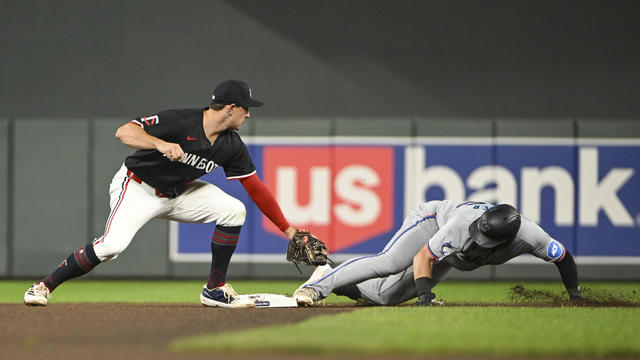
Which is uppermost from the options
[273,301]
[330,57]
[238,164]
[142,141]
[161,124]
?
[330,57]

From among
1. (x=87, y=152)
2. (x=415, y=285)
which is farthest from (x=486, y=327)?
(x=87, y=152)

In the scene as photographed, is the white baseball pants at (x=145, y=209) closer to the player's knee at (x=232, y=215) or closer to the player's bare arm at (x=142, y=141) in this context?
the player's knee at (x=232, y=215)

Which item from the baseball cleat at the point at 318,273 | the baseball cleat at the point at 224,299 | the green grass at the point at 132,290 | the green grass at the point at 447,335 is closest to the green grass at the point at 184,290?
the green grass at the point at 132,290

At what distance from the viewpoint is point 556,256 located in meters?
6.06

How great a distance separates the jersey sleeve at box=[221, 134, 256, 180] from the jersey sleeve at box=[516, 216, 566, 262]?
6.40 feet

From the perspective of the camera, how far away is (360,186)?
33.5 feet

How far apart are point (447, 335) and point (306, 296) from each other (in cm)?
170

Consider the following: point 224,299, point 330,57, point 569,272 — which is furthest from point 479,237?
point 330,57

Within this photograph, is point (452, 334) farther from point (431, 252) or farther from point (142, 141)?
point (142, 141)

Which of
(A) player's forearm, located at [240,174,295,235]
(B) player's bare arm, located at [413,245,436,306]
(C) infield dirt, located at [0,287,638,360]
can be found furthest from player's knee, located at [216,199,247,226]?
(B) player's bare arm, located at [413,245,436,306]

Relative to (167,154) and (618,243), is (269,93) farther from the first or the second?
(167,154)

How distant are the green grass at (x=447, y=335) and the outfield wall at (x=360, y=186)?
4.51 meters

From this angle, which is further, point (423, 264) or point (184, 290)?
point (184, 290)

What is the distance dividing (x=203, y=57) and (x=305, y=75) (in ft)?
4.65
